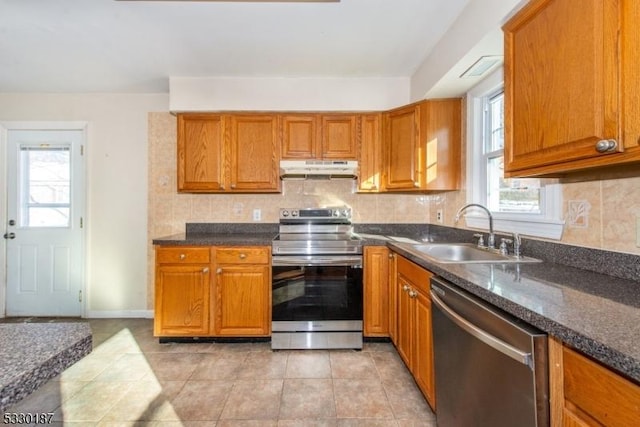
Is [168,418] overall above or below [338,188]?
below

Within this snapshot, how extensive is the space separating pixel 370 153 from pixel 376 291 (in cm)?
125

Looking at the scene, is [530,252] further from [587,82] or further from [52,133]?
[52,133]

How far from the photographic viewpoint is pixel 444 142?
254 cm

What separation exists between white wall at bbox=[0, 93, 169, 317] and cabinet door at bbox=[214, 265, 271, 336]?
1222mm

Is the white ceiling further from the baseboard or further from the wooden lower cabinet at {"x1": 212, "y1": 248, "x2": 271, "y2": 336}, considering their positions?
the baseboard

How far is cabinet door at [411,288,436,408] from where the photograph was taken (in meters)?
1.66

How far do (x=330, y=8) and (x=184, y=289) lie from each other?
7.52ft

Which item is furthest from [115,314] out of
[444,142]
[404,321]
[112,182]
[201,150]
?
[444,142]

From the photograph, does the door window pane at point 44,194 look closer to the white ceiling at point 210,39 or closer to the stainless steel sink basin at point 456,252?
the white ceiling at point 210,39

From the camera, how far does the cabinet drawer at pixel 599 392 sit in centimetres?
65

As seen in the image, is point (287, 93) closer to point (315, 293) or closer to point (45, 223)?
point (315, 293)

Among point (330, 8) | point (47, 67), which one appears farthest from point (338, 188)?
point (47, 67)

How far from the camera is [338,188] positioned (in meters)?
3.11

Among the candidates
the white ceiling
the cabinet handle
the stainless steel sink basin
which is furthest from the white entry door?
the cabinet handle
